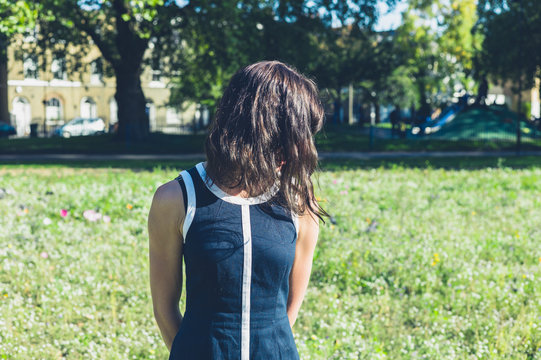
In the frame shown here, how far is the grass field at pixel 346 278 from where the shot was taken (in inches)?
165

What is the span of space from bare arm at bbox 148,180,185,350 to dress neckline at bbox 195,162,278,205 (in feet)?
0.30

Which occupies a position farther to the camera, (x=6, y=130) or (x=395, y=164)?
(x=6, y=130)

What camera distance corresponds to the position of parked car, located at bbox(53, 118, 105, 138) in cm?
3866

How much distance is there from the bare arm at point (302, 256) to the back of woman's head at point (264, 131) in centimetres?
Answer: 12

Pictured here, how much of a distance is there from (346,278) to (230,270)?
375 centimetres

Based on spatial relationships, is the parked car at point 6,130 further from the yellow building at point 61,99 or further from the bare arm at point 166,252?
the bare arm at point 166,252

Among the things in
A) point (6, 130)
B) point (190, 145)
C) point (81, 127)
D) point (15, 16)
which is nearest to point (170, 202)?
point (15, 16)

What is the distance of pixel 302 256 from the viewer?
2.00 metres

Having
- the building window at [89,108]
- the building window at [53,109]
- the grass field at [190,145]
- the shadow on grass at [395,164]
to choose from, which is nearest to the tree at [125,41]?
the grass field at [190,145]

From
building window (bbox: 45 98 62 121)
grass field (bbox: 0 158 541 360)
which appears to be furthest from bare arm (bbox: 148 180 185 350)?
building window (bbox: 45 98 62 121)

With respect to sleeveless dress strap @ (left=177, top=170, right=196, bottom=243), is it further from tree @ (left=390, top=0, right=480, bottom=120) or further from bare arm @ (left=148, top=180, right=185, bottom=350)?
tree @ (left=390, top=0, right=480, bottom=120)

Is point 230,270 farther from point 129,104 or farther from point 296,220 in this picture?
point 129,104

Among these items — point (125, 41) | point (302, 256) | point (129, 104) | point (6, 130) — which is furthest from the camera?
point (6, 130)

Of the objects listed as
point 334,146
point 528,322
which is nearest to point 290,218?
point 528,322
